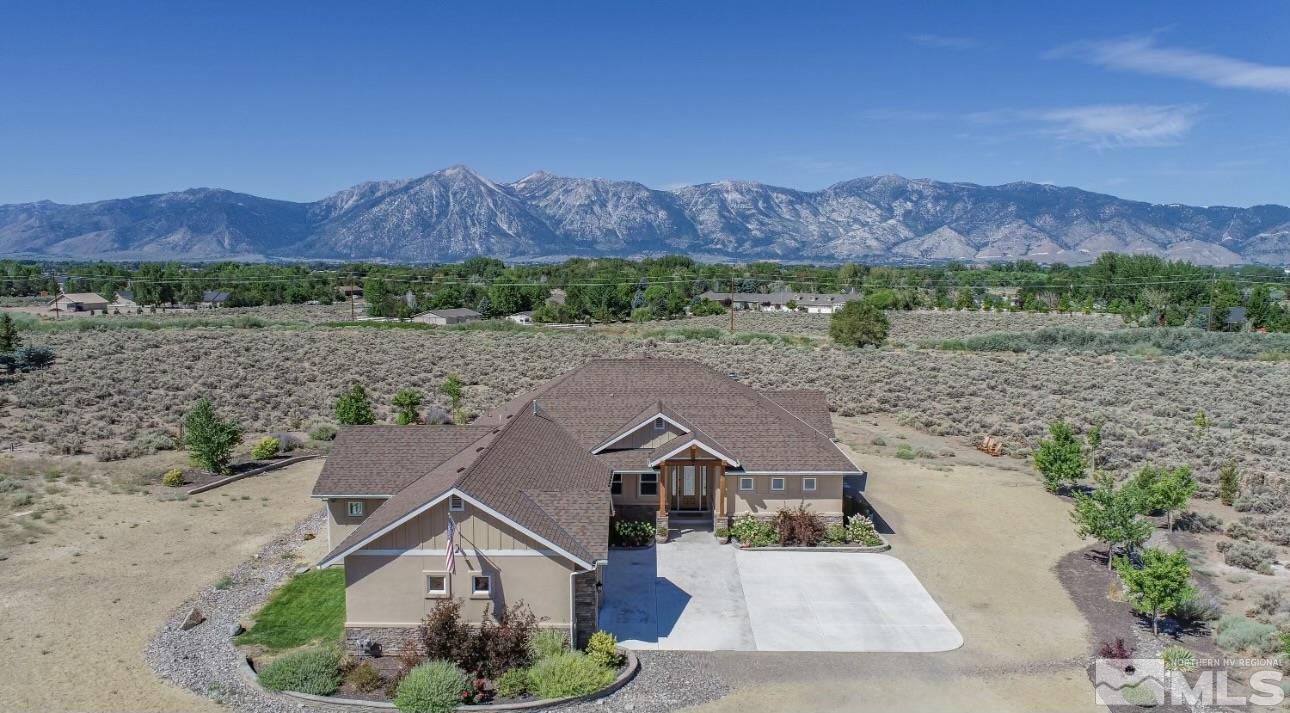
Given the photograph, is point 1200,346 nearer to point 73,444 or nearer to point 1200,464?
point 1200,464

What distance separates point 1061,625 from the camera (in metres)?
19.7

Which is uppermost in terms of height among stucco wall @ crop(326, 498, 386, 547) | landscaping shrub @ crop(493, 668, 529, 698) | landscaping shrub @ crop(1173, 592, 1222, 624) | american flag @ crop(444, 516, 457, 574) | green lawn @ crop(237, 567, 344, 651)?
american flag @ crop(444, 516, 457, 574)

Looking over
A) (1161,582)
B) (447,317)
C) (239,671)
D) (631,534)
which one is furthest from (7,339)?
(1161,582)

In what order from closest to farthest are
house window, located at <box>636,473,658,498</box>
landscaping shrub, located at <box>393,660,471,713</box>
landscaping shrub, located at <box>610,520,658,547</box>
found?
1. landscaping shrub, located at <box>393,660,471,713</box>
2. landscaping shrub, located at <box>610,520,658,547</box>
3. house window, located at <box>636,473,658,498</box>

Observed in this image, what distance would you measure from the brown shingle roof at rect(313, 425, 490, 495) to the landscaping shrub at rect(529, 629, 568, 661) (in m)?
7.21

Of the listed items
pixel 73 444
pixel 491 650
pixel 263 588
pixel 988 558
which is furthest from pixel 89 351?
pixel 988 558

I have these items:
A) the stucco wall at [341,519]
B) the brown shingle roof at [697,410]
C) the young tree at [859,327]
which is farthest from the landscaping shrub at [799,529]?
the young tree at [859,327]

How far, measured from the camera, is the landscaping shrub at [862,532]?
25234 mm

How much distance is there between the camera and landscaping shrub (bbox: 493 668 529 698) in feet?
52.1

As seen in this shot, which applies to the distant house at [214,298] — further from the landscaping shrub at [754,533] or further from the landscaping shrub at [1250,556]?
the landscaping shrub at [1250,556]

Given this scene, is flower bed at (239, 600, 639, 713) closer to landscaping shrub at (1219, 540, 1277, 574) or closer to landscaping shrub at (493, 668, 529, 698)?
landscaping shrub at (493, 668, 529, 698)

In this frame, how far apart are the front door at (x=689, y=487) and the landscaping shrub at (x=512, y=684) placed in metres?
11.5

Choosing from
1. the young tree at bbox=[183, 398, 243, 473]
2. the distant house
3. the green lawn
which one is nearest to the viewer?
the green lawn

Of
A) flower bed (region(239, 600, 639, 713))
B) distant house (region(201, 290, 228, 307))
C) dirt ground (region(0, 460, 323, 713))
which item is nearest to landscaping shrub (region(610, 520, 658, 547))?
flower bed (region(239, 600, 639, 713))
